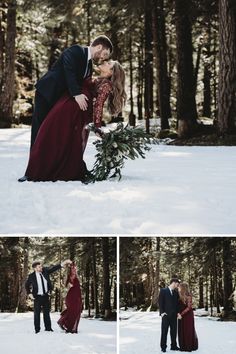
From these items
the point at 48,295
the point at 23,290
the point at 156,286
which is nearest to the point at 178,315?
the point at 156,286

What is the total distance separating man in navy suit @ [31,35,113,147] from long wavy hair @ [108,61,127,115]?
0.70ft

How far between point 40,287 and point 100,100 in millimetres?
2584

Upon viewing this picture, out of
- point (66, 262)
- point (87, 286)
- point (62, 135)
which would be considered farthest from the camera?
point (62, 135)

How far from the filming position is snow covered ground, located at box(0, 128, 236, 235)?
20.5ft

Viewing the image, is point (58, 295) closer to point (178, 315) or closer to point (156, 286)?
point (156, 286)

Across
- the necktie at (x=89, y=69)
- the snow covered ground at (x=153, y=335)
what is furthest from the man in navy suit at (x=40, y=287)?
the necktie at (x=89, y=69)

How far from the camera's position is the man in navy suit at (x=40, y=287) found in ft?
22.1

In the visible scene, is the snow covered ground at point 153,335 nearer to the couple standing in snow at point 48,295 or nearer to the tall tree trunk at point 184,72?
the couple standing in snow at point 48,295

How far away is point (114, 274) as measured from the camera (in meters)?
6.31

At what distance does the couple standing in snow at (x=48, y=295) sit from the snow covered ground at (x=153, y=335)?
77cm

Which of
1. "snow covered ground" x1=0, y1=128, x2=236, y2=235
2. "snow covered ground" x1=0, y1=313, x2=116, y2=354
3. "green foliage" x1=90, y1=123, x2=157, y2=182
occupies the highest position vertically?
"green foliage" x1=90, y1=123, x2=157, y2=182

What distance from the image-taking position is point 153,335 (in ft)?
21.1

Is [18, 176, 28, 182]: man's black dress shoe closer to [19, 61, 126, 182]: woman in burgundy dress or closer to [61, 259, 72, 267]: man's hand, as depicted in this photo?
[19, 61, 126, 182]: woman in burgundy dress

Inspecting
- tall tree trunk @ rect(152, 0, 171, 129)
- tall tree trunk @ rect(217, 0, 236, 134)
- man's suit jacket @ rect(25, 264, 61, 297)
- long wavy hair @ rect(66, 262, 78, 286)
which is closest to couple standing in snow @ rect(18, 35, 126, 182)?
long wavy hair @ rect(66, 262, 78, 286)
